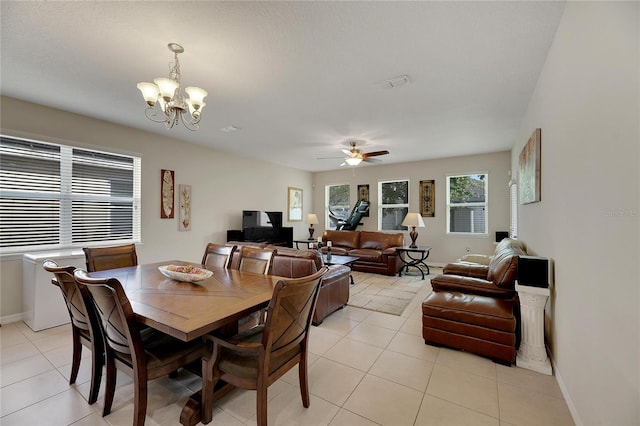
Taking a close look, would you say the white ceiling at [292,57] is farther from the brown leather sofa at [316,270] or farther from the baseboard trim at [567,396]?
the baseboard trim at [567,396]

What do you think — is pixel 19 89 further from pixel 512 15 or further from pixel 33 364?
pixel 512 15

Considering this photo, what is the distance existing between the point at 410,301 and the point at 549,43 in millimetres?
3290

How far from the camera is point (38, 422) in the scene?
1664mm

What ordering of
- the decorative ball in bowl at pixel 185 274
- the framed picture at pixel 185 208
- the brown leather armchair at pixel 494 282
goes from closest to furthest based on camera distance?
the decorative ball in bowl at pixel 185 274, the brown leather armchair at pixel 494 282, the framed picture at pixel 185 208

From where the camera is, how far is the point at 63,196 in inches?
139

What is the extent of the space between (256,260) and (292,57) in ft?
6.26

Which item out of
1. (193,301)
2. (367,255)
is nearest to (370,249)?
(367,255)

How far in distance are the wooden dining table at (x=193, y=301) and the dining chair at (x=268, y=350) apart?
151 mm

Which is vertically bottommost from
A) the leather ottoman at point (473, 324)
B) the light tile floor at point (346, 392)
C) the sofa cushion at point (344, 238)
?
the light tile floor at point (346, 392)

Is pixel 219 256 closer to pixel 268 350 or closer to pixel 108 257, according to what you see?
pixel 108 257

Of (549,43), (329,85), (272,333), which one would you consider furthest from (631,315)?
(329,85)

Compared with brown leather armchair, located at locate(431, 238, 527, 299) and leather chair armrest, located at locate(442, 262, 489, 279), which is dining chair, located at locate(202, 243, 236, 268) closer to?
brown leather armchair, located at locate(431, 238, 527, 299)

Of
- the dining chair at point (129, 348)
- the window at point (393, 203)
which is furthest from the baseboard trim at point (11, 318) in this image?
the window at point (393, 203)

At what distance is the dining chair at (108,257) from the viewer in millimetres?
2631
